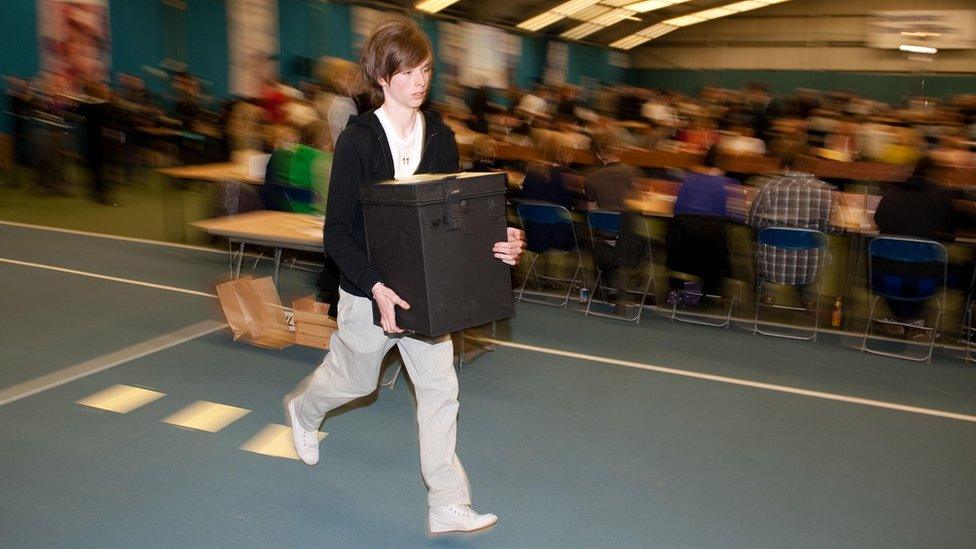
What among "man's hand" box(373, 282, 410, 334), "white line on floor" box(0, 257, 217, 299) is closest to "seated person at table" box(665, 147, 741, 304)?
"white line on floor" box(0, 257, 217, 299)

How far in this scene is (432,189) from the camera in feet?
7.53

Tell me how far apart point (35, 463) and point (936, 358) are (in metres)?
5.20

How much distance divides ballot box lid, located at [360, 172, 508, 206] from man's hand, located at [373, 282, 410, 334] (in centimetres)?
26

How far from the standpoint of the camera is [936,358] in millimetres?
5410

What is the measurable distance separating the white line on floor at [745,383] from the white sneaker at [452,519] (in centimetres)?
232

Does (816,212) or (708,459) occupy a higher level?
(816,212)

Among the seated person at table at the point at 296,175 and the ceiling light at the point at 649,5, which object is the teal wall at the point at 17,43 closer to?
the seated person at table at the point at 296,175

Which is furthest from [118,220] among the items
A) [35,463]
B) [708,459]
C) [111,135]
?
[708,459]

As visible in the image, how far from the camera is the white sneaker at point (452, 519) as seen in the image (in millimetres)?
2822

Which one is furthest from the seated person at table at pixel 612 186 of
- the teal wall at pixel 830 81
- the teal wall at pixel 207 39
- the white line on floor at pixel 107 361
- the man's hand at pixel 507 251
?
the teal wall at pixel 207 39

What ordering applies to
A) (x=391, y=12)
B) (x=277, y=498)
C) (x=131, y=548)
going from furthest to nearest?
1. (x=391, y=12)
2. (x=277, y=498)
3. (x=131, y=548)

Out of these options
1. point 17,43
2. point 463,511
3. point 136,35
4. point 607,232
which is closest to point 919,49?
point 607,232

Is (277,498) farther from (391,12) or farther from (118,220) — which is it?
(391,12)

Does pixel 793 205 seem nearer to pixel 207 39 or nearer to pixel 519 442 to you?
pixel 519 442
